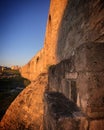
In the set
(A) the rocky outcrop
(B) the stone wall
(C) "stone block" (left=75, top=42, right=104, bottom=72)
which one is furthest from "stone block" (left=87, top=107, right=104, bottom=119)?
(A) the rocky outcrop

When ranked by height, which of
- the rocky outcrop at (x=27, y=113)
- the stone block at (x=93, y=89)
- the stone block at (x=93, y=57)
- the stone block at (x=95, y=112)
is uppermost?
the stone block at (x=93, y=57)

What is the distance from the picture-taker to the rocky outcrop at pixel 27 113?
3651 mm

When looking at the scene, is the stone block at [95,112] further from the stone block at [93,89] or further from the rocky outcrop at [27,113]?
the rocky outcrop at [27,113]

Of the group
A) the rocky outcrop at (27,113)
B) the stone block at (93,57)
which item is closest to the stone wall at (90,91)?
the stone block at (93,57)

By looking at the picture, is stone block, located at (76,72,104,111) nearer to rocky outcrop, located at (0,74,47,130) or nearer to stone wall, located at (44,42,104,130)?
stone wall, located at (44,42,104,130)

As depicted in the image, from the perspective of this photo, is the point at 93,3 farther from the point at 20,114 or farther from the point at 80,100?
the point at 20,114

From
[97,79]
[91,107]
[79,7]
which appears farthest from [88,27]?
[91,107]

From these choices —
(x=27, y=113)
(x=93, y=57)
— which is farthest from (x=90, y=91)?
(x=27, y=113)

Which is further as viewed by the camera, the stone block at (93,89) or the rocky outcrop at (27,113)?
the rocky outcrop at (27,113)

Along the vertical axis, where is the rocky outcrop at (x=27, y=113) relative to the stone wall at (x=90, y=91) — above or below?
below

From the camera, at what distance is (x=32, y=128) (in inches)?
140

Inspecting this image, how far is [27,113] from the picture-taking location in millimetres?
3971

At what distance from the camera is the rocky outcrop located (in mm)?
3651

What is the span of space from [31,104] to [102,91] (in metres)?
3.19
